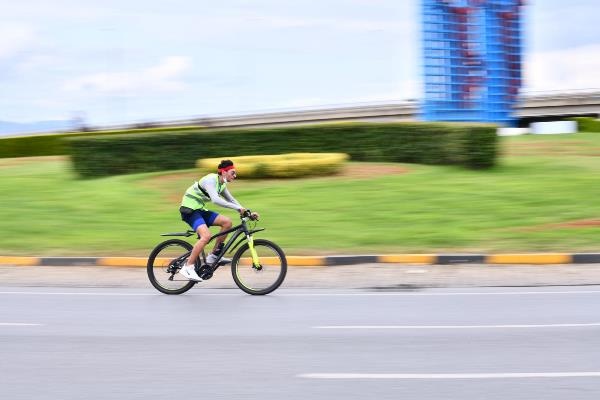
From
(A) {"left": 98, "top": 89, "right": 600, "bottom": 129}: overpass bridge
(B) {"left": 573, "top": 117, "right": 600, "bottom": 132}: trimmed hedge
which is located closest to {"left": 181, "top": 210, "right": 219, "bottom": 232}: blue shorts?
(B) {"left": 573, "top": 117, "right": 600, "bottom": 132}: trimmed hedge

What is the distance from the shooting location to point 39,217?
1984 centimetres

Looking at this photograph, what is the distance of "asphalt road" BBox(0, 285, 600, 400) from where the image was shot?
650 centimetres

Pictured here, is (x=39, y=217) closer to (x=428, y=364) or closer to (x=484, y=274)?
(x=484, y=274)

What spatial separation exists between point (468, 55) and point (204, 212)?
28.4 meters

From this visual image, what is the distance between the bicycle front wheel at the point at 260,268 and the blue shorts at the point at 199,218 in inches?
23.0

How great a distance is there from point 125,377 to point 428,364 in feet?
7.54

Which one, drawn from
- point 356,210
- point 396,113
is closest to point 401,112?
point 396,113

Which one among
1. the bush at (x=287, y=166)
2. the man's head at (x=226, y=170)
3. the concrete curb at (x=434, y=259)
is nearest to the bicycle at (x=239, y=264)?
the man's head at (x=226, y=170)

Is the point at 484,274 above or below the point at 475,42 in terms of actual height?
below

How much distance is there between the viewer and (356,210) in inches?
739

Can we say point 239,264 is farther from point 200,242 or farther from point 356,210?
point 356,210

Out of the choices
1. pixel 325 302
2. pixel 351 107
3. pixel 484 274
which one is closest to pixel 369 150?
pixel 484 274

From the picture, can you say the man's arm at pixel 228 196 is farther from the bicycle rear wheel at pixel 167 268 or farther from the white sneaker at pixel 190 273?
the white sneaker at pixel 190 273

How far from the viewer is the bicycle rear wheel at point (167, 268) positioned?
12.0 metres
